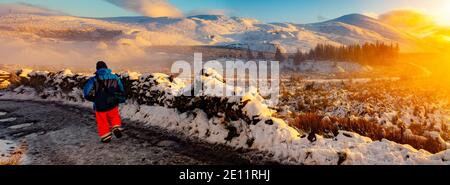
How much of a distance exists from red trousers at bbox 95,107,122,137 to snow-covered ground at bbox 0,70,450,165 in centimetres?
192

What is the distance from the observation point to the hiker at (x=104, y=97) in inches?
340

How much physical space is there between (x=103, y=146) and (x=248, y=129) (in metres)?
3.99

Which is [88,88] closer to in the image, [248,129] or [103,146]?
[103,146]

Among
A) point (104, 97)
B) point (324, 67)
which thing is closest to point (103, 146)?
point (104, 97)

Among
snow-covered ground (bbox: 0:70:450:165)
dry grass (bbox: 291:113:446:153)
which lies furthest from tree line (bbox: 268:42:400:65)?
dry grass (bbox: 291:113:446:153)

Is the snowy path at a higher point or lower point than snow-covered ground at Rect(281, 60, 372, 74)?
higher

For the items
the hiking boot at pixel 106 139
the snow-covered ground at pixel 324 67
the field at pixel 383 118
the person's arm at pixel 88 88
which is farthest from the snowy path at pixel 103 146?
the snow-covered ground at pixel 324 67

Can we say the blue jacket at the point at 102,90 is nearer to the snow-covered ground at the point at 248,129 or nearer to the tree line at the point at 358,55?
the snow-covered ground at the point at 248,129

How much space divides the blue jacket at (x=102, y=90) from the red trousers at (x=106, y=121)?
0.15 m

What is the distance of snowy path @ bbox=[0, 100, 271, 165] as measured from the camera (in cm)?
718

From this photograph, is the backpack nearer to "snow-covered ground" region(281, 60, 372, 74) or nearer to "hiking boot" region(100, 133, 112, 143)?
"hiking boot" region(100, 133, 112, 143)

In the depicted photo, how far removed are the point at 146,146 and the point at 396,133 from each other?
22.4 ft

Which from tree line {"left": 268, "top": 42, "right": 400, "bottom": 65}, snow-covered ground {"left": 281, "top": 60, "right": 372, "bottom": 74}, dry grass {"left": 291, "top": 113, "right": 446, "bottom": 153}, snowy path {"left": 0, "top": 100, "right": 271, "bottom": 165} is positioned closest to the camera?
snowy path {"left": 0, "top": 100, "right": 271, "bottom": 165}
